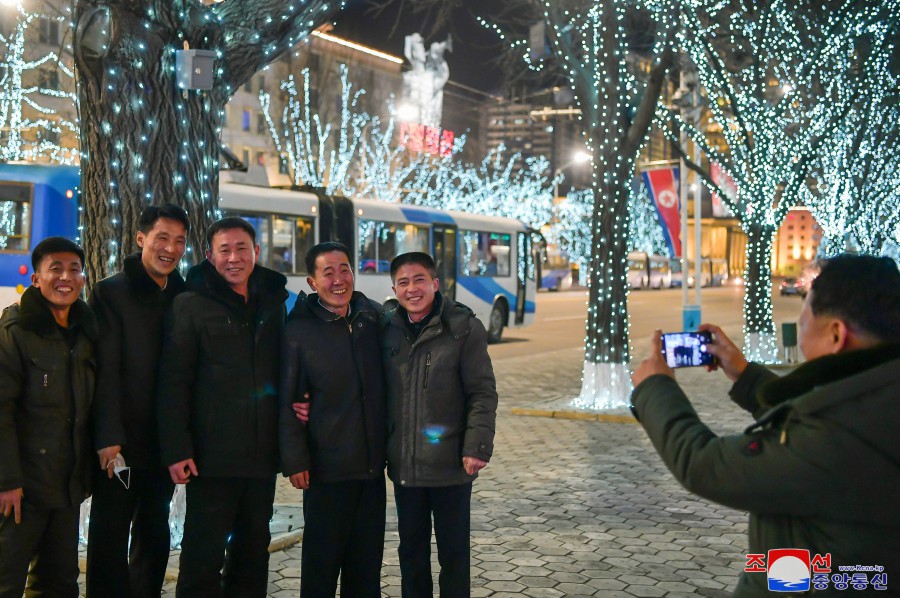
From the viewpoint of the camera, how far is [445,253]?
2053cm

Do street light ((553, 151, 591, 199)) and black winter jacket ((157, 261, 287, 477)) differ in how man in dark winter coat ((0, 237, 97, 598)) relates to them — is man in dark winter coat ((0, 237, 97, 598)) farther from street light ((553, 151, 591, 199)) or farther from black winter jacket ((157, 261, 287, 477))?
street light ((553, 151, 591, 199))

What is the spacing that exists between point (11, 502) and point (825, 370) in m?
3.12

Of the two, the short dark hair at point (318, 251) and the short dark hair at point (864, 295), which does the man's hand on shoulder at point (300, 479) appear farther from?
the short dark hair at point (864, 295)

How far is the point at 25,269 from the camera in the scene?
1403 cm

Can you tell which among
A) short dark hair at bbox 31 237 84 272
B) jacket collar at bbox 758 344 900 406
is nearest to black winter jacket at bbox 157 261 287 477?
short dark hair at bbox 31 237 84 272

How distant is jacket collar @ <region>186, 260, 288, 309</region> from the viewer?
156 inches

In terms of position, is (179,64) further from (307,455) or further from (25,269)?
(25,269)

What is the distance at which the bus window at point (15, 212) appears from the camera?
13922 millimetres

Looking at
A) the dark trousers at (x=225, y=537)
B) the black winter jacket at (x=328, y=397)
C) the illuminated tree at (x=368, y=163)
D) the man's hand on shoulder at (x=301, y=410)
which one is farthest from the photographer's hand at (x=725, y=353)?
the illuminated tree at (x=368, y=163)

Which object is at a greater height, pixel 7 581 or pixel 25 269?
pixel 25 269

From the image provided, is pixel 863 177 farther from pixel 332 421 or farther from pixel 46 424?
pixel 46 424

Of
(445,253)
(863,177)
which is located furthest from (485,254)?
(863,177)

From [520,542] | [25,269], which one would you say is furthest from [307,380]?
[25,269]

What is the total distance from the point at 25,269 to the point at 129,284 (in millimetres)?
11251
